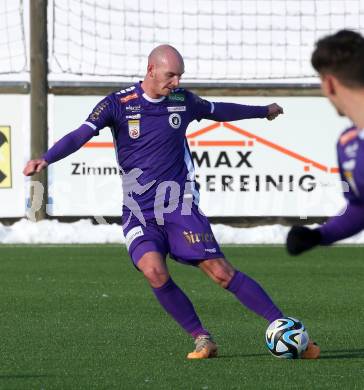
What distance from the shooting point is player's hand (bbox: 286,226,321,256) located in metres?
5.28

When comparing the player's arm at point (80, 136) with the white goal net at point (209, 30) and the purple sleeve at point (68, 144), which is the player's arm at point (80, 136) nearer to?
the purple sleeve at point (68, 144)

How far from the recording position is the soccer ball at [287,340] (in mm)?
8016

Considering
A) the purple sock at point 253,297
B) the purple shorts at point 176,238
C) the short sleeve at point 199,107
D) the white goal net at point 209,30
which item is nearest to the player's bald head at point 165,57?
the short sleeve at point 199,107

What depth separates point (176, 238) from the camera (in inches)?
331

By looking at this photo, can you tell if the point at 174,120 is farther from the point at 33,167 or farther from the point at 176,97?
the point at 33,167

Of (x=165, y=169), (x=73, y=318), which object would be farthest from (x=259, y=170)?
(x=165, y=169)

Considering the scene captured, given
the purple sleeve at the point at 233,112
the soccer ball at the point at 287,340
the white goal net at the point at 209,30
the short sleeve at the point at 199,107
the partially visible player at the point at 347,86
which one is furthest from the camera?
the white goal net at the point at 209,30

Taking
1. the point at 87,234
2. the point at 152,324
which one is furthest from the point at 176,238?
the point at 87,234

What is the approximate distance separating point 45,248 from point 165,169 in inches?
280

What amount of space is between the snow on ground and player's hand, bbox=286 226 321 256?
10.8 meters

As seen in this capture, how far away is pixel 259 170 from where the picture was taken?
53.9 ft

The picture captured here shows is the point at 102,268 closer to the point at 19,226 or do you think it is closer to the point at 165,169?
the point at 19,226

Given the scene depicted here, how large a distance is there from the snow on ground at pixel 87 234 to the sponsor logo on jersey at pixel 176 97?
7.47 metres

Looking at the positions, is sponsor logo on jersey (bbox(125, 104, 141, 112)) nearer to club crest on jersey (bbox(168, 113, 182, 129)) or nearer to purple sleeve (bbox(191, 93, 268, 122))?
club crest on jersey (bbox(168, 113, 182, 129))
